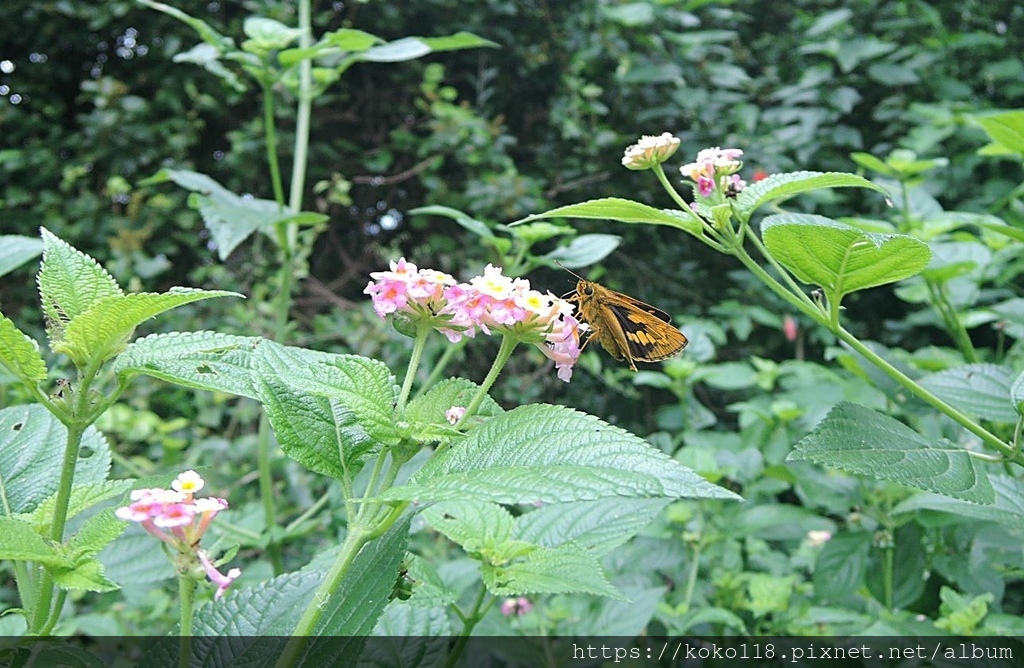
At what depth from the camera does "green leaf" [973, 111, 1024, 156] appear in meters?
0.74

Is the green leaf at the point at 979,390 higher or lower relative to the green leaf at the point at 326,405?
lower

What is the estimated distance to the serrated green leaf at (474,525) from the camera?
0.57 m

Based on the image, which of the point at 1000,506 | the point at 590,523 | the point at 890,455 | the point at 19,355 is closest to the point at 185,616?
the point at 19,355

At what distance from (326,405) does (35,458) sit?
0.21m

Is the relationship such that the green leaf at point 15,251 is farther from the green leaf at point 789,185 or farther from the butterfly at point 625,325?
the green leaf at point 789,185

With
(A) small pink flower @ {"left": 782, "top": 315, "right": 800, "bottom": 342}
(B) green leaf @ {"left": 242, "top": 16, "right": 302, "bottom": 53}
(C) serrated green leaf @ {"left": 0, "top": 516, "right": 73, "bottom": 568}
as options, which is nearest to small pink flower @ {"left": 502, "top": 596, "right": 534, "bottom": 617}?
(C) serrated green leaf @ {"left": 0, "top": 516, "right": 73, "bottom": 568}

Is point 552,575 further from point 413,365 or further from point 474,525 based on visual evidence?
point 413,365

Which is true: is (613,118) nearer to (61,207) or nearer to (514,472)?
(61,207)

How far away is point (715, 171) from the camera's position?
663 millimetres

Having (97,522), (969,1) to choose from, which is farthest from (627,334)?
(969,1)

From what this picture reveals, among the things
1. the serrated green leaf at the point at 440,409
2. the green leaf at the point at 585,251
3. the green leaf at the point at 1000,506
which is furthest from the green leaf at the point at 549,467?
the green leaf at the point at 585,251

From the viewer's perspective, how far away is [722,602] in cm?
117

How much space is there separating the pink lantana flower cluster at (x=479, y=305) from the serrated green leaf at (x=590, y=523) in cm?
18

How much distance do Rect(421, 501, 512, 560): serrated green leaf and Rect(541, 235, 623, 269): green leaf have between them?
22.0 inches
